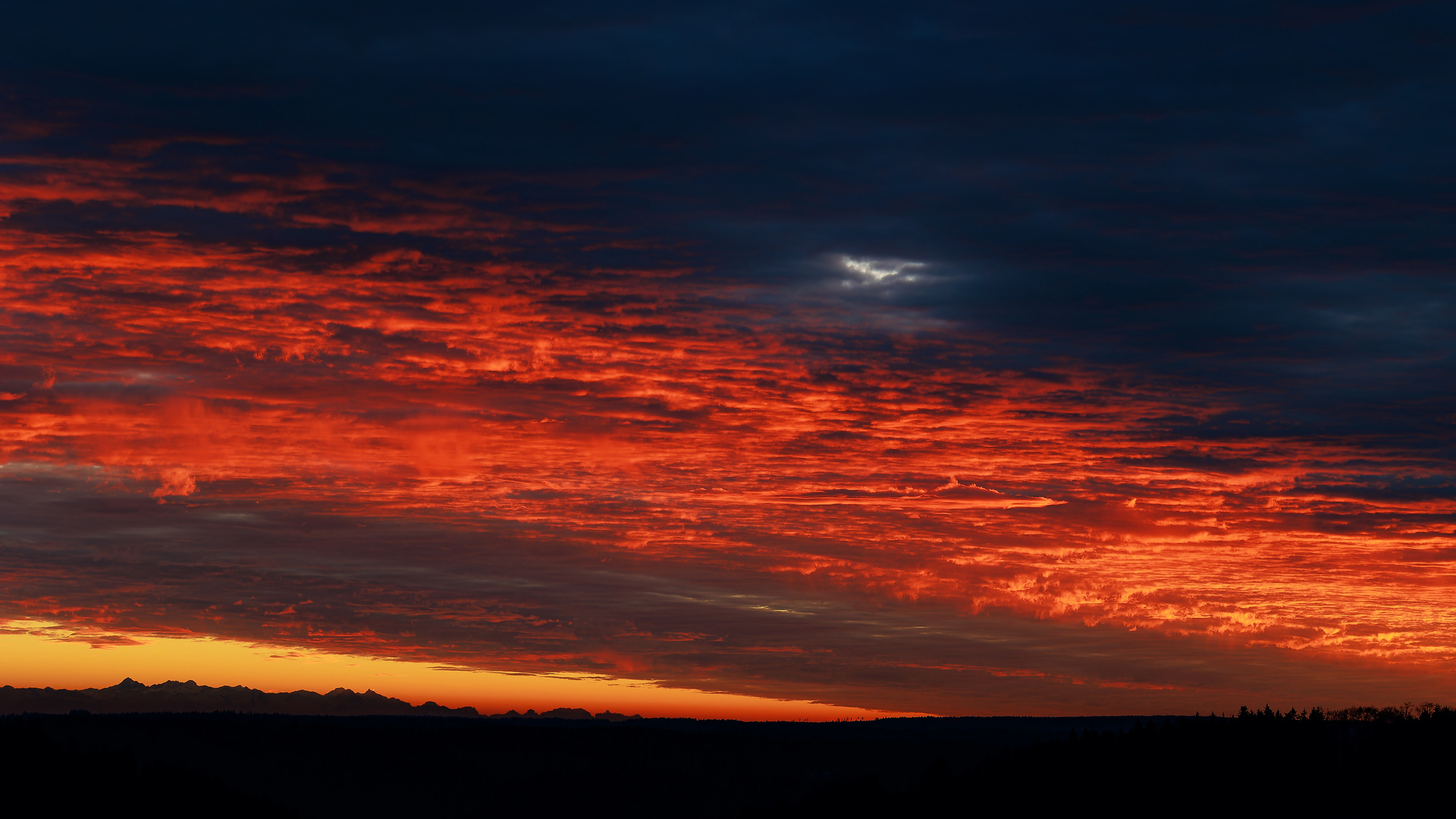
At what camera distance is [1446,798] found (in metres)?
197
